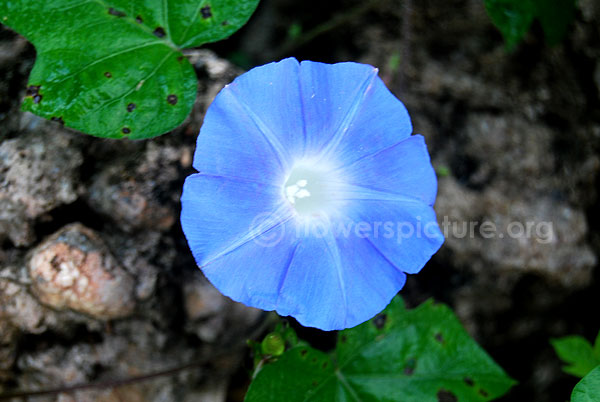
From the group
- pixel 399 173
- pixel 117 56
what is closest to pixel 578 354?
pixel 399 173

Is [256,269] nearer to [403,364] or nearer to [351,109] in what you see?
[351,109]

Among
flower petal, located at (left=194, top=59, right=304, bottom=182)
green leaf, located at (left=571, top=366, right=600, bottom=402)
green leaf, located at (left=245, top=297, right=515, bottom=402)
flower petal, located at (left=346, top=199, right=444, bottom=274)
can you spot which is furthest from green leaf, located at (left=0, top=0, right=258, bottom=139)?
green leaf, located at (left=571, top=366, right=600, bottom=402)

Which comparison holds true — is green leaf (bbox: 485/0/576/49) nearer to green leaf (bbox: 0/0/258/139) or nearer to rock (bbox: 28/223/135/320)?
green leaf (bbox: 0/0/258/139)

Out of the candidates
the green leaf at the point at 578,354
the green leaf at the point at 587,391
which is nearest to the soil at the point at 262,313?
the green leaf at the point at 578,354

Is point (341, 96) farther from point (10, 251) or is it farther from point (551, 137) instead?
point (551, 137)

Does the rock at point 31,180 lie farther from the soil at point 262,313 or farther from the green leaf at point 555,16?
the green leaf at point 555,16
